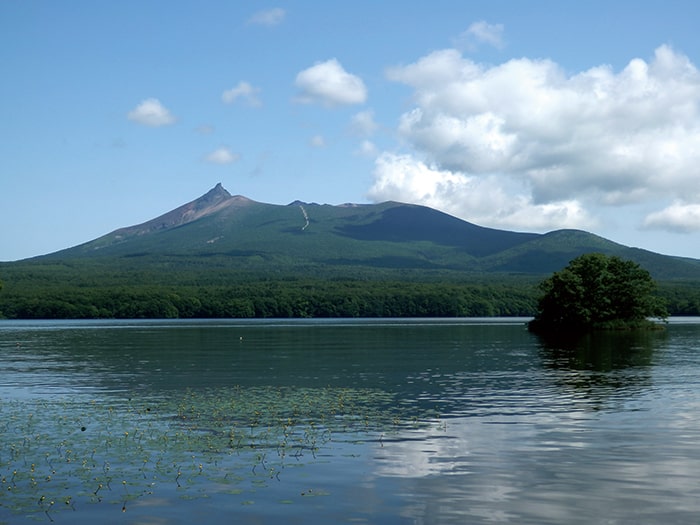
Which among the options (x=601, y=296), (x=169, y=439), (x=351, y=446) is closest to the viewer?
(x=351, y=446)

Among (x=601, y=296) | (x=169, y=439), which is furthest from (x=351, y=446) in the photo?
(x=601, y=296)

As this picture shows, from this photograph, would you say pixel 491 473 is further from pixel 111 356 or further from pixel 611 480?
pixel 111 356

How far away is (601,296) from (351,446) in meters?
117

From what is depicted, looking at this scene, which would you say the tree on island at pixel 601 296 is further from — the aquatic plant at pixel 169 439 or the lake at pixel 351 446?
the aquatic plant at pixel 169 439

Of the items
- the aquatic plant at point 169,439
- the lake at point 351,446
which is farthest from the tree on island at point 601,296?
the aquatic plant at point 169,439

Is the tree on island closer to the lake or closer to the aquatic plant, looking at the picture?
the lake

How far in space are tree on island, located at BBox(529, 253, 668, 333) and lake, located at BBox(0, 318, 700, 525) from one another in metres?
75.5

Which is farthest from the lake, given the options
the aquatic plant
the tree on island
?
the tree on island

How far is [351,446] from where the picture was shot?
3155cm

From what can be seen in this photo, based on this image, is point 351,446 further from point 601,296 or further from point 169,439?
point 601,296

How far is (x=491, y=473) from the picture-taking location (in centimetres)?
2672

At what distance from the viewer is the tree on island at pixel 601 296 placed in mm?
140250

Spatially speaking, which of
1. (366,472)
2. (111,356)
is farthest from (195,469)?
(111,356)

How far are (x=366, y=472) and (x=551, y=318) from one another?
415ft
